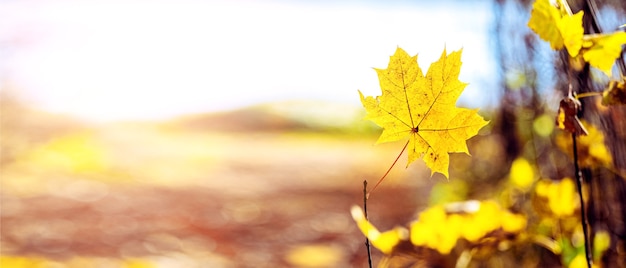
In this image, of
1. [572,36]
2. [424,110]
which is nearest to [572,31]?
[572,36]

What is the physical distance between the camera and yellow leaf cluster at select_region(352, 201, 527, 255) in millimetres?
1021

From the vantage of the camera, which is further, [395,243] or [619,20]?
[619,20]

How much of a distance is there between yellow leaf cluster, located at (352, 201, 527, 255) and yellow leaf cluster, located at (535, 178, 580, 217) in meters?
0.12

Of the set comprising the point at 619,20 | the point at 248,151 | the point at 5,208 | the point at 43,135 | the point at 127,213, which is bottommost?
the point at 619,20

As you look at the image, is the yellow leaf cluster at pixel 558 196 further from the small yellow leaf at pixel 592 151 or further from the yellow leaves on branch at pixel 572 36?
the yellow leaves on branch at pixel 572 36

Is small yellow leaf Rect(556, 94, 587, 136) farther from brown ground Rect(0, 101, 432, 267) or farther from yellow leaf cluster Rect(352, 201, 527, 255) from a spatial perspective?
brown ground Rect(0, 101, 432, 267)

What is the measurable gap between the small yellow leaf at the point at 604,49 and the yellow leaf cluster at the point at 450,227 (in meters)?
0.43

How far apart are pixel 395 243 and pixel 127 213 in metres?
3.10

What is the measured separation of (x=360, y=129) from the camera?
893cm

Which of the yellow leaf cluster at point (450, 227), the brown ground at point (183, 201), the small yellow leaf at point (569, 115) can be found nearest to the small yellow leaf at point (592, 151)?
the yellow leaf cluster at point (450, 227)

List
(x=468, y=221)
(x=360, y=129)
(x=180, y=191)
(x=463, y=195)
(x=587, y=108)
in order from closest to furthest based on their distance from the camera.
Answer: (x=468, y=221)
(x=587, y=108)
(x=463, y=195)
(x=180, y=191)
(x=360, y=129)

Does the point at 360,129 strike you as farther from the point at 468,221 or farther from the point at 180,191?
the point at 468,221

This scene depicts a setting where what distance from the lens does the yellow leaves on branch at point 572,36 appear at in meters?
0.63

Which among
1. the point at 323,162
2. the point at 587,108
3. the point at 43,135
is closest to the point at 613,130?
the point at 587,108
